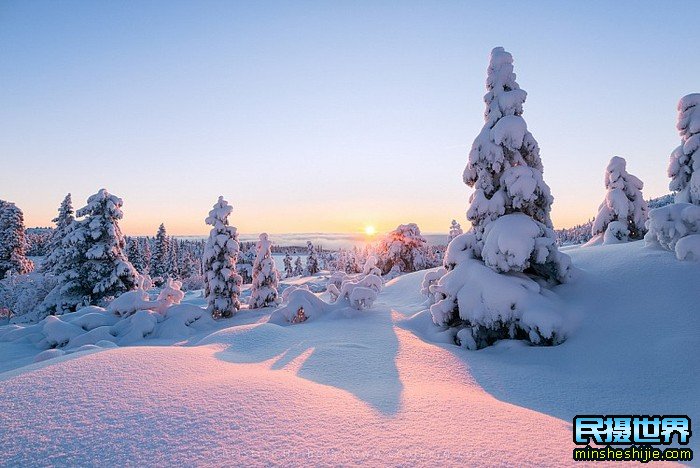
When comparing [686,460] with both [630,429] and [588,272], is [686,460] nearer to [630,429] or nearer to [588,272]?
[630,429]

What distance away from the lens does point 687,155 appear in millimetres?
14266

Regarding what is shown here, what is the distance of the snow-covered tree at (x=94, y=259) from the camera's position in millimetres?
21641

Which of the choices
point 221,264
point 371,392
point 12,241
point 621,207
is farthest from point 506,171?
point 12,241

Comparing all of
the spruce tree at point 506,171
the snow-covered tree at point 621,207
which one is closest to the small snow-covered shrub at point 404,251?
the snow-covered tree at point 621,207

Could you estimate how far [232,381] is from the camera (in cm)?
468

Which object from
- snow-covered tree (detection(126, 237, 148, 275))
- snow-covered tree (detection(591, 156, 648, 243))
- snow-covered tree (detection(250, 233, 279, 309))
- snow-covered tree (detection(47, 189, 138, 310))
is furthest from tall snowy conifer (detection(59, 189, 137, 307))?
snow-covered tree (detection(126, 237, 148, 275))

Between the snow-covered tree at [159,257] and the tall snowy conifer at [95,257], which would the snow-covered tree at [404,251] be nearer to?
the tall snowy conifer at [95,257]

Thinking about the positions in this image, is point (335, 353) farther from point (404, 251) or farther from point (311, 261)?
point (311, 261)

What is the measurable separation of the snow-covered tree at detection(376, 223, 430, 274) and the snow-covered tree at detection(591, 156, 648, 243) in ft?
67.8

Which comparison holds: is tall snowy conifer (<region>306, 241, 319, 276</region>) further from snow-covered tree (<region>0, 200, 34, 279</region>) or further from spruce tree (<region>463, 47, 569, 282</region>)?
spruce tree (<region>463, 47, 569, 282</region>)

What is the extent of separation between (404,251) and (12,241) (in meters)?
48.6

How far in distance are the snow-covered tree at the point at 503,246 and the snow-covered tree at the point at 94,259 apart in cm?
2142

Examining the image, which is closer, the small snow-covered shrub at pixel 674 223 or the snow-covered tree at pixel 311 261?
the small snow-covered shrub at pixel 674 223

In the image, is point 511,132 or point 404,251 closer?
point 511,132
